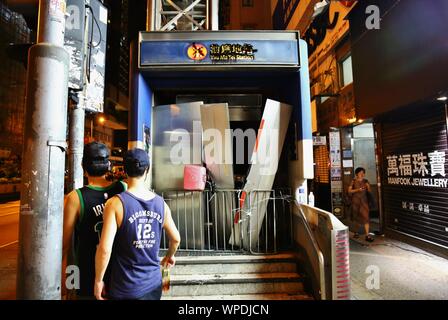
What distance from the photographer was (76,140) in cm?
371

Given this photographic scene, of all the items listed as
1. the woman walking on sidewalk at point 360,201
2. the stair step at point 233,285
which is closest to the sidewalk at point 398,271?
the woman walking on sidewalk at point 360,201

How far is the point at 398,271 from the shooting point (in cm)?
525

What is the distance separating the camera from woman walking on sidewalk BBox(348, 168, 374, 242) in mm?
7508

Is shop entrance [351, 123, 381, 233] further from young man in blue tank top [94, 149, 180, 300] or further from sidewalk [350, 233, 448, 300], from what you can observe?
young man in blue tank top [94, 149, 180, 300]

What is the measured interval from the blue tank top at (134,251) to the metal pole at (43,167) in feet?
1.81

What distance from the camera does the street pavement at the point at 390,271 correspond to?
4.33 metres

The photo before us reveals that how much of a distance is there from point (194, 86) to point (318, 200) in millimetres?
8195

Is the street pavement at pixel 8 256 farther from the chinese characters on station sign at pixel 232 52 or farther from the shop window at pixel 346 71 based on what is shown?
the shop window at pixel 346 71

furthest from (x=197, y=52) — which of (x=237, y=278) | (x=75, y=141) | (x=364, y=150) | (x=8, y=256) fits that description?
Answer: (x=364, y=150)

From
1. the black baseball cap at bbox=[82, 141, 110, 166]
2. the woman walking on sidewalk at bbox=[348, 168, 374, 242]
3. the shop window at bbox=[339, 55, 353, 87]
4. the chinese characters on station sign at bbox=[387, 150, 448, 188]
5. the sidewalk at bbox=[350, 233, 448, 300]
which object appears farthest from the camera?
the shop window at bbox=[339, 55, 353, 87]

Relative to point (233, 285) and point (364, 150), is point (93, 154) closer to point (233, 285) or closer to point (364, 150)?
point (233, 285)

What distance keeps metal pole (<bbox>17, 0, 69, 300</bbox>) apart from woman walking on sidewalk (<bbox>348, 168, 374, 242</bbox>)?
7.68 meters

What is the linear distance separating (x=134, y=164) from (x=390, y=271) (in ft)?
18.6

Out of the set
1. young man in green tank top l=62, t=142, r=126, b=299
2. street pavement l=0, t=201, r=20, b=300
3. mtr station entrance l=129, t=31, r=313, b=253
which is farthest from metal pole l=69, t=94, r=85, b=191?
street pavement l=0, t=201, r=20, b=300
